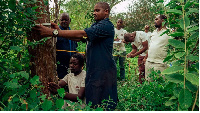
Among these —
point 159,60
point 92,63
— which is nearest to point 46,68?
point 92,63

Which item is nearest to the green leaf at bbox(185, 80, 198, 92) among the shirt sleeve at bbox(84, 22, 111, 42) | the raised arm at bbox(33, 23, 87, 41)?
the shirt sleeve at bbox(84, 22, 111, 42)

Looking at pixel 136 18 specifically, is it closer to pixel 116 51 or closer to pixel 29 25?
pixel 116 51

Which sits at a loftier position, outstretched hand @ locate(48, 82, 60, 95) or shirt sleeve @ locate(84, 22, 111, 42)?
shirt sleeve @ locate(84, 22, 111, 42)

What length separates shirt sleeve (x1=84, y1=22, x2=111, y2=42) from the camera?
2660 mm

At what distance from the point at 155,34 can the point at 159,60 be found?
567 mm

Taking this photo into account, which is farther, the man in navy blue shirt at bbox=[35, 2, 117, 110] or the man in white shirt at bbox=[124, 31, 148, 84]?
the man in white shirt at bbox=[124, 31, 148, 84]

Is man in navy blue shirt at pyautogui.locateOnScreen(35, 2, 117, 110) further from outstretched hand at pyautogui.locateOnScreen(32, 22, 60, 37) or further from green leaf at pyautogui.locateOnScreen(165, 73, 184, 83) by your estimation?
green leaf at pyautogui.locateOnScreen(165, 73, 184, 83)

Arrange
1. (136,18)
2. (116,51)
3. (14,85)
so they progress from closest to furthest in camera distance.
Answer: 1. (14,85)
2. (116,51)
3. (136,18)

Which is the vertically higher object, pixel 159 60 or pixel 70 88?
pixel 159 60

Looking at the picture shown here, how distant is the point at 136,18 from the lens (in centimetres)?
1916

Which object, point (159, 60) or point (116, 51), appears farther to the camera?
point (116, 51)

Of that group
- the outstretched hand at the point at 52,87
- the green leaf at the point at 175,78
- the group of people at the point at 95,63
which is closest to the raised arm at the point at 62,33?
the group of people at the point at 95,63

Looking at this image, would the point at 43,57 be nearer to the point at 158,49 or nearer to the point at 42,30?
the point at 42,30

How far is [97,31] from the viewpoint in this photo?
2662 millimetres
